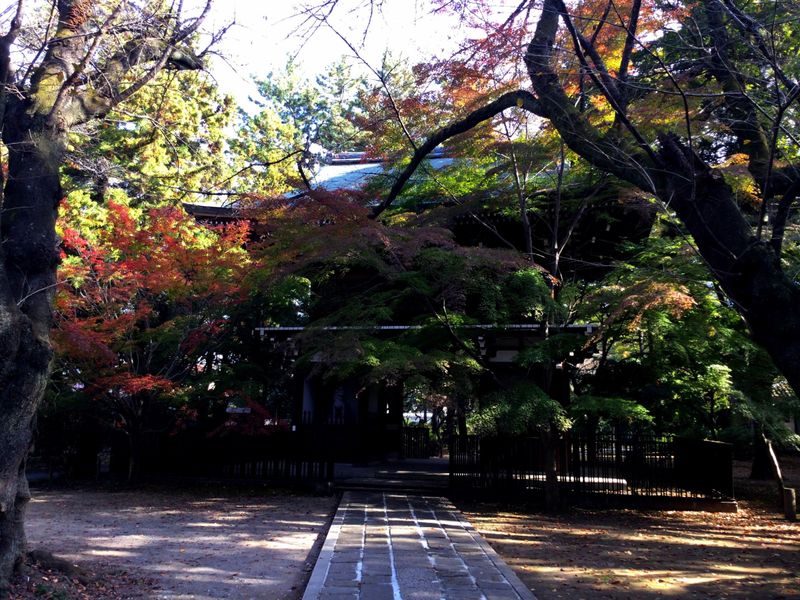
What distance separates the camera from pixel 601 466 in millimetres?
11820

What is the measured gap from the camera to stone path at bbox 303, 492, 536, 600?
5.80 metres

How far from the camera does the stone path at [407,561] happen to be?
5.80 meters

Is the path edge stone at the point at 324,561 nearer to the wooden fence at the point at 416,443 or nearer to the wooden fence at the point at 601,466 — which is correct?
the wooden fence at the point at 601,466

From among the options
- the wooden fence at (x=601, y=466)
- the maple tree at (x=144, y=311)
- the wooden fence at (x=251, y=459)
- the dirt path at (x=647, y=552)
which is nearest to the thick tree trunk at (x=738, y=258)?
the dirt path at (x=647, y=552)

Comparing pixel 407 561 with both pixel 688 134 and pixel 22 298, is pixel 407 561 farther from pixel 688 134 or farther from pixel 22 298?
pixel 688 134

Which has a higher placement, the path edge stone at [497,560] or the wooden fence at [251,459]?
the wooden fence at [251,459]

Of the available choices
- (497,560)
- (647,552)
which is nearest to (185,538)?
(497,560)

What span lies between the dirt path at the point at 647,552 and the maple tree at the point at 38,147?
4.70 metres

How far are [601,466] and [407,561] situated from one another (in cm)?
602

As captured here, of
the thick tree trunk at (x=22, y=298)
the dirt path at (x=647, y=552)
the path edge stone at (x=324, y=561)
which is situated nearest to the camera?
the thick tree trunk at (x=22, y=298)

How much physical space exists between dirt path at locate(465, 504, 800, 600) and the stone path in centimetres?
46

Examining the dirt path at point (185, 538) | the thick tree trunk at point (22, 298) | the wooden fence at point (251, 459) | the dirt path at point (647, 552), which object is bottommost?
the dirt path at point (647, 552)

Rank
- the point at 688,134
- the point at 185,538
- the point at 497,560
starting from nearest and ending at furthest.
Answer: the point at 688,134, the point at 497,560, the point at 185,538

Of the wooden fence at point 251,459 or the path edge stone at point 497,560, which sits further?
the wooden fence at point 251,459
